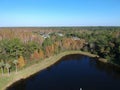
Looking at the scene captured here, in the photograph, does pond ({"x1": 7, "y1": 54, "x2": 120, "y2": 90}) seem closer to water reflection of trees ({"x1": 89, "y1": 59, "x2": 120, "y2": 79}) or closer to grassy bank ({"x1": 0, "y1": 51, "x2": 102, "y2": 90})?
water reflection of trees ({"x1": 89, "y1": 59, "x2": 120, "y2": 79})

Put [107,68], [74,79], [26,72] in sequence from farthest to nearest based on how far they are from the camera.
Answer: [107,68] → [26,72] → [74,79]

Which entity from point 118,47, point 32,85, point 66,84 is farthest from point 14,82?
point 118,47

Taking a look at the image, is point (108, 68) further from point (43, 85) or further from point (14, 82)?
point (14, 82)

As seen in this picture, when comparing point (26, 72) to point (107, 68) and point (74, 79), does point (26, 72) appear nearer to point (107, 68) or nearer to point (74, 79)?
point (74, 79)

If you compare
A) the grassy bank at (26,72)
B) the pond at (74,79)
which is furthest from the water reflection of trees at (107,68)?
the grassy bank at (26,72)

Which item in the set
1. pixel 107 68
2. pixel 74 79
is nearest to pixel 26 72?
pixel 74 79

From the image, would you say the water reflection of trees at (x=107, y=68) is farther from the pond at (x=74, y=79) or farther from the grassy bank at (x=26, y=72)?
the grassy bank at (x=26, y=72)

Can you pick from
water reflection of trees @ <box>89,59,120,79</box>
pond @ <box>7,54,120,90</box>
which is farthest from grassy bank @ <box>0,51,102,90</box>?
water reflection of trees @ <box>89,59,120,79</box>
